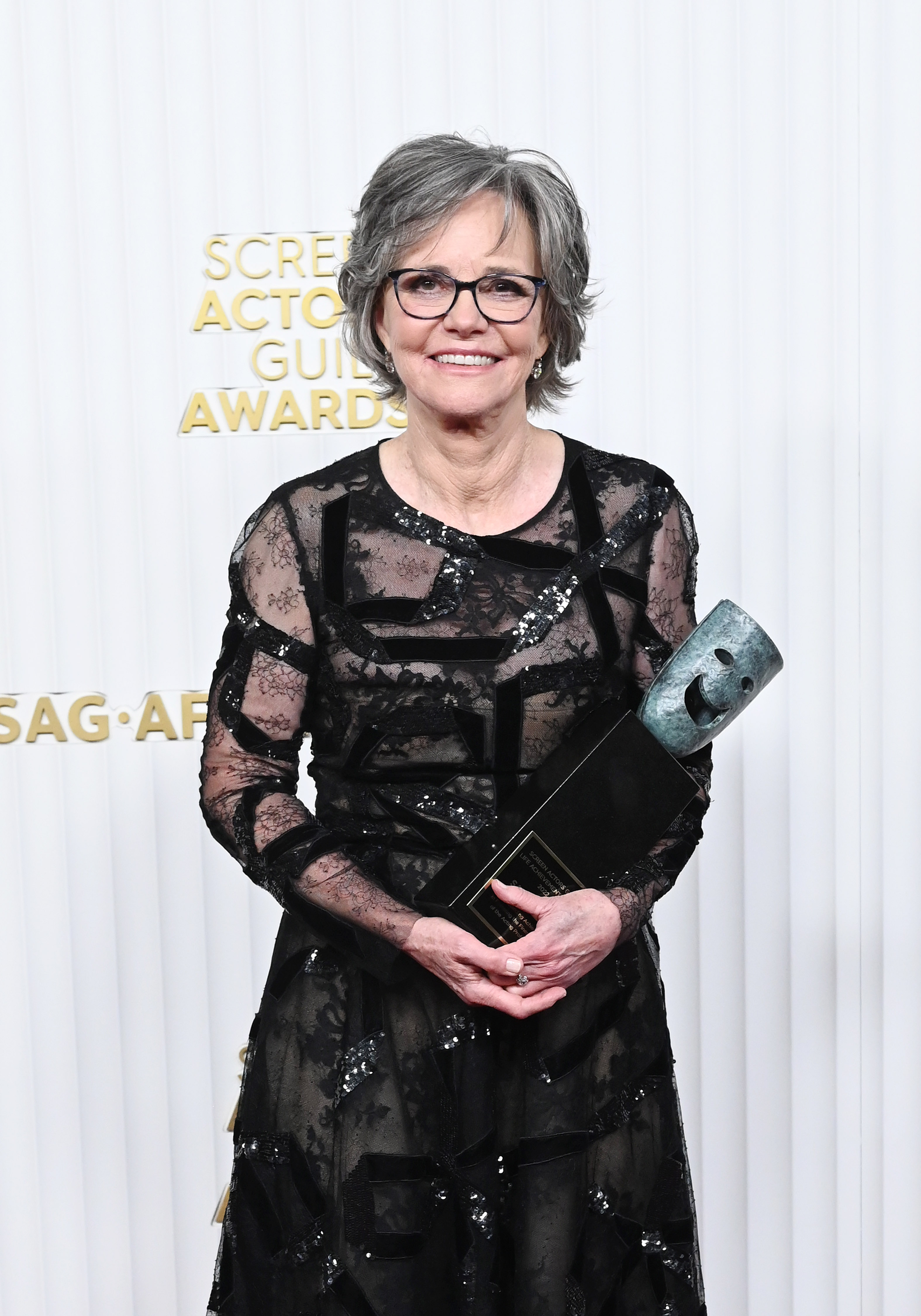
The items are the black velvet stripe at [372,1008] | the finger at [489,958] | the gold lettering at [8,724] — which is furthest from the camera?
the gold lettering at [8,724]

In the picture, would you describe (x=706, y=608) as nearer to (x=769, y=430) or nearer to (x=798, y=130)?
(x=769, y=430)

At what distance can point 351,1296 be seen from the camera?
4.04ft

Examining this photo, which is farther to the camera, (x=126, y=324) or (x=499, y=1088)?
(x=126, y=324)

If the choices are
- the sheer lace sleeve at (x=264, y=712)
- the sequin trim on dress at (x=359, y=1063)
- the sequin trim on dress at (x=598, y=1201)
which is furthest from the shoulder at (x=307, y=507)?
the sequin trim on dress at (x=598, y=1201)

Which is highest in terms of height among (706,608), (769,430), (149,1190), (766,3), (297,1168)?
(766,3)

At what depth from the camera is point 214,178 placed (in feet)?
6.19

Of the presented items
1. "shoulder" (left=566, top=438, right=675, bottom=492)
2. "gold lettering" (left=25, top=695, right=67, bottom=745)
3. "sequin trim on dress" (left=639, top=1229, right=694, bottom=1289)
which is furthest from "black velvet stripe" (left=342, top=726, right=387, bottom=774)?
"gold lettering" (left=25, top=695, right=67, bottom=745)

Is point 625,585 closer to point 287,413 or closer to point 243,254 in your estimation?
point 287,413

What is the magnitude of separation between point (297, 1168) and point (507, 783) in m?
0.41

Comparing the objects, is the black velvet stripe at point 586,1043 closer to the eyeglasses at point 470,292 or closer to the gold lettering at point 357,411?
the eyeglasses at point 470,292

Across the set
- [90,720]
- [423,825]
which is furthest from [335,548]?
[90,720]

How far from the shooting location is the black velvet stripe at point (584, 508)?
1.26 metres

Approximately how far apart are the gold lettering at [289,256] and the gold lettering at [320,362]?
10 cm

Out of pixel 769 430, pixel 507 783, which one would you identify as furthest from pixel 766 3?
pixel 507 783
